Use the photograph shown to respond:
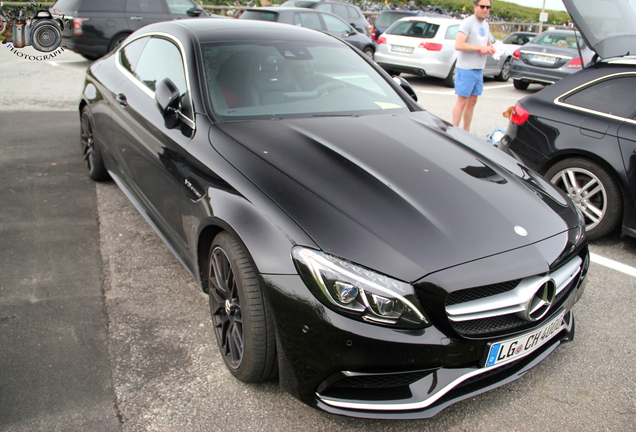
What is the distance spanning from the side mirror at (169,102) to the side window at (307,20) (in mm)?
9505

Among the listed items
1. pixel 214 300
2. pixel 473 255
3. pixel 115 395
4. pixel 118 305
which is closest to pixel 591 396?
pixel 473 255

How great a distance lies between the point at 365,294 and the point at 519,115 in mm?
3413

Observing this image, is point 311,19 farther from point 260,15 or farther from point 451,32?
point 451,32

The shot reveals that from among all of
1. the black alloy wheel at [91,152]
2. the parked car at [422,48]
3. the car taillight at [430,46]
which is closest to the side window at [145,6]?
the parked car at [422,48]

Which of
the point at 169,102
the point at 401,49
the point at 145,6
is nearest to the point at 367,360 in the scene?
the point at 169,102

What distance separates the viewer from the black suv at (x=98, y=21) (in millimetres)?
11219

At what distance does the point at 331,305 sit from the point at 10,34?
12.7 m

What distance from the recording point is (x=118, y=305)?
318cm

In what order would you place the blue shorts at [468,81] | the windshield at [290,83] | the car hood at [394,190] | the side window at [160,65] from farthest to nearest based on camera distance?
the blue shorts at [468,81] < the side window at [160,65] < the windshield at [290,83] < the car hood at [394,190]

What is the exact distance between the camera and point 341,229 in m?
2.21

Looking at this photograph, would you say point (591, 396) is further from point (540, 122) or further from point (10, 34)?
point (10, 34)

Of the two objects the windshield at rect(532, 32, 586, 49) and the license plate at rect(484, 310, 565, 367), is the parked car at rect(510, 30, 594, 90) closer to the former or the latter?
the windshield at rect(532, 32, 586, 49)

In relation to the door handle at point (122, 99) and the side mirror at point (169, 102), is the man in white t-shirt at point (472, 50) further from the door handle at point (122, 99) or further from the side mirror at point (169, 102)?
the side mirror at point (169, 102)

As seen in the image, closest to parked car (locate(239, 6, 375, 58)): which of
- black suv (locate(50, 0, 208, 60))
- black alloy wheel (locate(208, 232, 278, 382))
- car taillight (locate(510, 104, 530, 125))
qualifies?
black suv (locate(50, 0, 208, 60))
